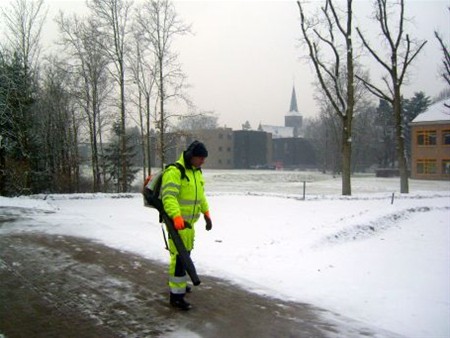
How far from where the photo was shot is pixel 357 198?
24.2 m

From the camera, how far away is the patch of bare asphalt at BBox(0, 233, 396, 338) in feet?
16.0

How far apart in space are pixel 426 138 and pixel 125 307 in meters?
59.4

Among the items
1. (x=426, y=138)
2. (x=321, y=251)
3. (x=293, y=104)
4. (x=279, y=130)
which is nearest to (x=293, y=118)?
(x=293, y=104)

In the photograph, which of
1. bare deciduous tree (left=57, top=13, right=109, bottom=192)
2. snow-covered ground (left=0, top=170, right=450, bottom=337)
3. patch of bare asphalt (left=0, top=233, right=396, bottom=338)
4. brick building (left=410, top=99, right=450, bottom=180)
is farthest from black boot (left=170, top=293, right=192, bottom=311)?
brick building (left=410, top=99, right=450, bottom=180)

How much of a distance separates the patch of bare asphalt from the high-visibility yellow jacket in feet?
3.23

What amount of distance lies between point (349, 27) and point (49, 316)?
26.8 metres

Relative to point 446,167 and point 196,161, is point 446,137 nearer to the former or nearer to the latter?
point 446,167

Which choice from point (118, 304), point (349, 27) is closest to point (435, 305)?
point (118, 304)

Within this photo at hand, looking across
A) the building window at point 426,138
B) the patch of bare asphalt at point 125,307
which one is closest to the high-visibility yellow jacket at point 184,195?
the patch of bare asphalt at point 125,307

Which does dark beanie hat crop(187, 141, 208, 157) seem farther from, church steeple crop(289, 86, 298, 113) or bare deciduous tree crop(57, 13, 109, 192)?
church steeple crop(289, 86, 298, 113)

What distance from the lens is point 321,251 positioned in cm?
988

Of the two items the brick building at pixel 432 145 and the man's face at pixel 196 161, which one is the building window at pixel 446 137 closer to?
the brick building at pixel 432 145

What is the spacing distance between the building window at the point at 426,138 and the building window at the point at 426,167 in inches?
95.7

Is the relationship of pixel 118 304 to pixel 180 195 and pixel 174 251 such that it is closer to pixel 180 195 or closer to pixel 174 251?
pixel 174 251
